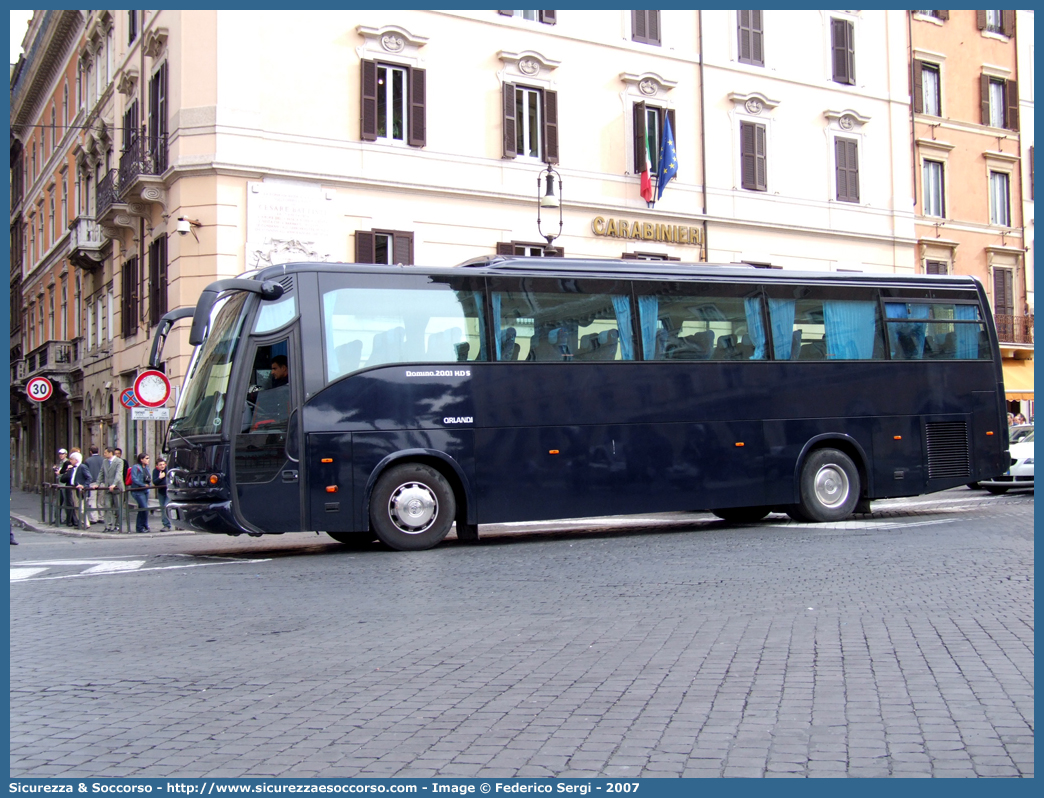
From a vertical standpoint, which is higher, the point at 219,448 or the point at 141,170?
the point at 141,170

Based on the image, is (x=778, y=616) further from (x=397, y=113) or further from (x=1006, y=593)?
(x=397, y=113)

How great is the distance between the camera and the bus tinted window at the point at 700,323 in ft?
50.1

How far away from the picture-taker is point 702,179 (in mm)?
29797

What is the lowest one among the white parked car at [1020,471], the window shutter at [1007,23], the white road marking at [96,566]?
the white road marking at [96,566]

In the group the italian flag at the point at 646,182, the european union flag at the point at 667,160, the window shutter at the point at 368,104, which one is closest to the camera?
the window shutter at the point at 368,104

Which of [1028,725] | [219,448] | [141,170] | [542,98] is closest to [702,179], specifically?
[542,98]

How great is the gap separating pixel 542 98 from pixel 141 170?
364 inches

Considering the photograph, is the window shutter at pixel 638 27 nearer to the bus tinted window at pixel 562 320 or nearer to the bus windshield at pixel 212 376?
the bus tinted window at pixel 562 320

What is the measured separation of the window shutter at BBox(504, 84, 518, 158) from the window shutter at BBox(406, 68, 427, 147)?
202 centimetres

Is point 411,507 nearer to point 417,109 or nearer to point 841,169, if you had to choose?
point 417,109

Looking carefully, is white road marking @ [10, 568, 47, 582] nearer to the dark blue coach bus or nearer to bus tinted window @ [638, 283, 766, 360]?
the dark blue coach bus

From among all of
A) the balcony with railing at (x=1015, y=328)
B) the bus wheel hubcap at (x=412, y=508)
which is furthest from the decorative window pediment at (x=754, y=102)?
the bus wheel hubcap at (x=412, y=508)

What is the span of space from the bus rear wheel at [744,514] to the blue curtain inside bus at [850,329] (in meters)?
2.67

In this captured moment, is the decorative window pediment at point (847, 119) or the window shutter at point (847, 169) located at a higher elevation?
the decorative window pediment at point (847, 119)
